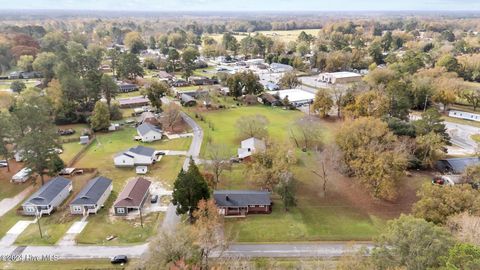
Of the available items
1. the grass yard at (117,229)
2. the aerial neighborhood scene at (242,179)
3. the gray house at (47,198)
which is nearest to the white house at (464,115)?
the aerial neighborhood scene at (242,179)

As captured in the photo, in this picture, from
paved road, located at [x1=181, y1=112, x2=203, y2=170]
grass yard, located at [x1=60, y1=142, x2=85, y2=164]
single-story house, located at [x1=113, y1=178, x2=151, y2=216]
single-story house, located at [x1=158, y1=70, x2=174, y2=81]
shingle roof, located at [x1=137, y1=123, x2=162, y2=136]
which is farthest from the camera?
single-story house, located at [x1=158, y1=70, x2=174, y2=81]

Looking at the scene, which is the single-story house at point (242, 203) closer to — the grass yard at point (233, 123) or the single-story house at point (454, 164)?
the grass yard at point (233, 123)

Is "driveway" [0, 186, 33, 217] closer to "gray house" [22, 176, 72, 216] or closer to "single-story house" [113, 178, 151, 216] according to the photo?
"gray house" [22, 176, 72, 216]

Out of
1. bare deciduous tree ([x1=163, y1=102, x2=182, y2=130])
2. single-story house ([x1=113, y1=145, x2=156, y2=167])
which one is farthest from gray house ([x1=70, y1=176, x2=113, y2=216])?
bare deciduous tree ([x1=163, y1=102, x2=182, y2=130])

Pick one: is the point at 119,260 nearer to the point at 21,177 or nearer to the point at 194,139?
the point at 21,177

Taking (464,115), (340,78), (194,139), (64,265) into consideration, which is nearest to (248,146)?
(194,139)

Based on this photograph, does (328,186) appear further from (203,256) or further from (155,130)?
(155,130)
